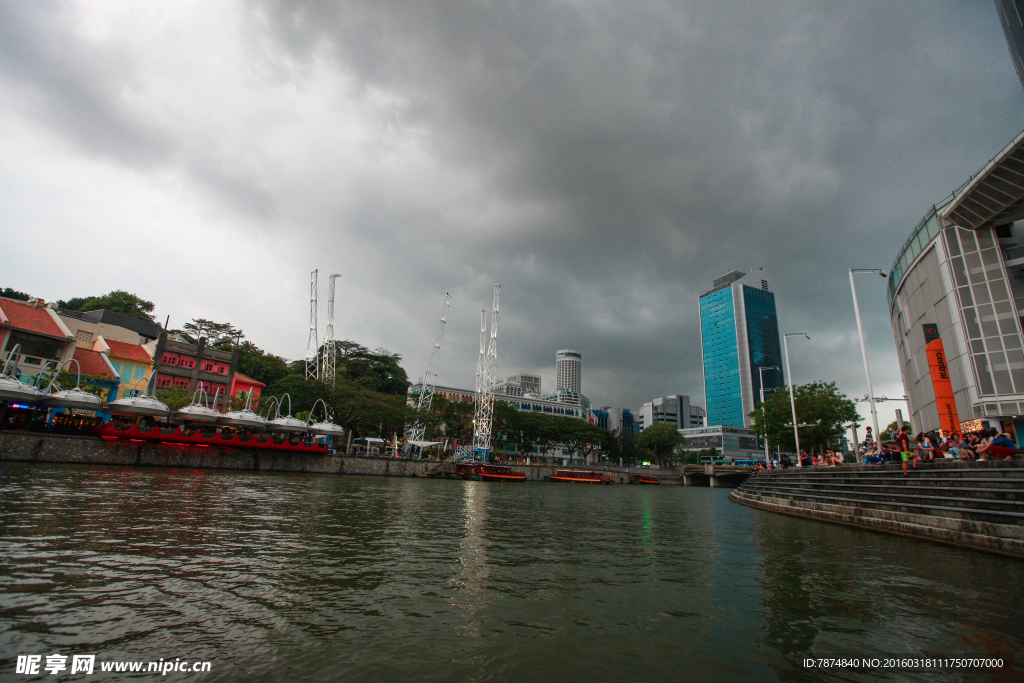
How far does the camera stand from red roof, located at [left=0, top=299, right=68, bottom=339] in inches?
1680

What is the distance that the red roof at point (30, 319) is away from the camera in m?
42.7

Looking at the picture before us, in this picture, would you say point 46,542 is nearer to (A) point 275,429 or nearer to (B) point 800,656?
(B) point 800,656

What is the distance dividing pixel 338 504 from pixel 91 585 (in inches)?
538

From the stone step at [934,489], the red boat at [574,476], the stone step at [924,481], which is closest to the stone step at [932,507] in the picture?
the stone step at [934,489]

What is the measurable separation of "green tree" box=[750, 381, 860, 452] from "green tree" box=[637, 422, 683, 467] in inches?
2451

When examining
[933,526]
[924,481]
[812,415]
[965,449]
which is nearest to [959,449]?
[965,449]

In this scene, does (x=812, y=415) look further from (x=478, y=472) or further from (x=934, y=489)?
(x=934, y=489)

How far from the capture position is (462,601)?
742 centimetres

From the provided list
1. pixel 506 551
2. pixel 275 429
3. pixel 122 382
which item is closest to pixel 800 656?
pixel 506 551

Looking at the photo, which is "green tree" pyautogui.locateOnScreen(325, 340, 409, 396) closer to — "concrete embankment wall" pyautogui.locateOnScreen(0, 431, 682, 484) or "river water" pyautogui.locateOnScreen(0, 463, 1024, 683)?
"concrete embankment wall" pyautogui.locateOnScreen(0, 431, 682, 484)

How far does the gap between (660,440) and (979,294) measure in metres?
101

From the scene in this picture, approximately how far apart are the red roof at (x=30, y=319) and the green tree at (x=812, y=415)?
7797cm

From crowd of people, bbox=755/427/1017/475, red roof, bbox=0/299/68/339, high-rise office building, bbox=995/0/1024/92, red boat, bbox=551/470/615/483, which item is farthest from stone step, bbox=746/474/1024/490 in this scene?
red roof, bbox=0/299/68/339

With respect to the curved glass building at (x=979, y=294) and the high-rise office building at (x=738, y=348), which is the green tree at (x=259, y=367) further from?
the high-rise office building at (x=738, y=348)
